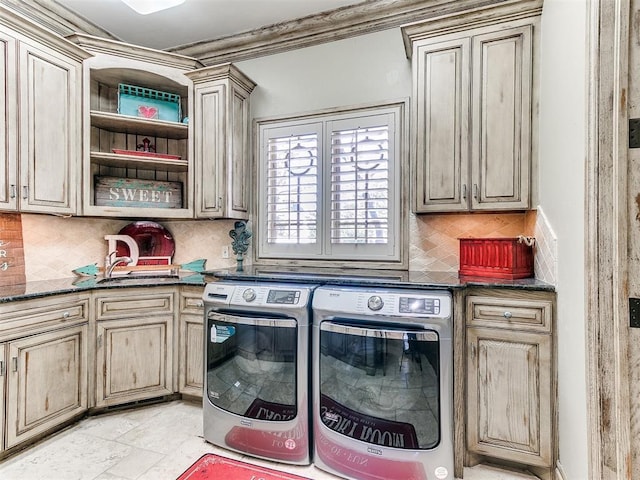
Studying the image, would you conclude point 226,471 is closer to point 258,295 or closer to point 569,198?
point 258,295

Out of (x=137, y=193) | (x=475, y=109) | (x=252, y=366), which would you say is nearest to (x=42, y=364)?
(x=252, y=366)

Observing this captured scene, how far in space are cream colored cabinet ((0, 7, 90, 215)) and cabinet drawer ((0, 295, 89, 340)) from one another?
650 millimetres

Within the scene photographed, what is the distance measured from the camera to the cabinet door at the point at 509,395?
1811 millimetres

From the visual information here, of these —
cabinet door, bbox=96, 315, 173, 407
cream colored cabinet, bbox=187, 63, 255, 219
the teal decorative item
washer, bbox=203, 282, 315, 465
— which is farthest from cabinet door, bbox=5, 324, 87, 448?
cream colored cabinet, bbox=187, 63, 255, 219

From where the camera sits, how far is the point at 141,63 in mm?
2805

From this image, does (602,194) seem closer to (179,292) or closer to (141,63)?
(179,292)

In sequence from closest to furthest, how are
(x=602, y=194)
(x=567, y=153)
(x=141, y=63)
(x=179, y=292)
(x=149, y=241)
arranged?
(x=602, y=194), (x=567, y=153), (x=179, y=292), (x=141, y=63), (x=149, y=241)

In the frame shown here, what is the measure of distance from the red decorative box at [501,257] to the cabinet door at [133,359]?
84.2 inches

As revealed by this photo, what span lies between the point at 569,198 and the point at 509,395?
3.42 feet

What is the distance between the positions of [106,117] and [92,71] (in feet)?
1.17

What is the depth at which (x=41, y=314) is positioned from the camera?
2.07m

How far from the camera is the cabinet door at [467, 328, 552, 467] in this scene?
1.81 metres

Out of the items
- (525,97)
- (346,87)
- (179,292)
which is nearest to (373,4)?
(346,87)

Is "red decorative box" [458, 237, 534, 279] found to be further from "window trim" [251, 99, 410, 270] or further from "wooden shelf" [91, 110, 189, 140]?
"wooden shelf" [91, 110, 189, 140]
